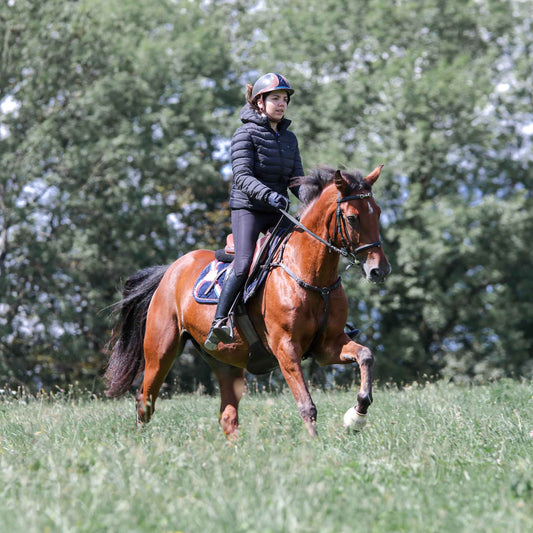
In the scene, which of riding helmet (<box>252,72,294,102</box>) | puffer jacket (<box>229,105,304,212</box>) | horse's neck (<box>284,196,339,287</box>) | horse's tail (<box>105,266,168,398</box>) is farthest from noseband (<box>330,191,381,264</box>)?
horse's tail (<box>105,266,168,398</box>)

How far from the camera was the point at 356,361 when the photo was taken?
6.27m

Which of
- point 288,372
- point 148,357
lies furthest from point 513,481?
point 148,357

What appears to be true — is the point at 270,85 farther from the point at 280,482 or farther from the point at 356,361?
the point at 280,482

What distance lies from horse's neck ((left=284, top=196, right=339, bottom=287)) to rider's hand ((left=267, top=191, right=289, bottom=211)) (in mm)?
223

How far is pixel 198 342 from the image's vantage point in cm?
782

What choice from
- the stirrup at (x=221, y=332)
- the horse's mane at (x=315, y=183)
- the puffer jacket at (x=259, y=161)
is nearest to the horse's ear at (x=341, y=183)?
the horse's mane at (x=315, y=183)

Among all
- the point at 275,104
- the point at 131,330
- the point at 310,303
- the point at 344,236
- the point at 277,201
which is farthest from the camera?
the point at 131,330

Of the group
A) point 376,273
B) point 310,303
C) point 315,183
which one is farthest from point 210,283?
point 376,273

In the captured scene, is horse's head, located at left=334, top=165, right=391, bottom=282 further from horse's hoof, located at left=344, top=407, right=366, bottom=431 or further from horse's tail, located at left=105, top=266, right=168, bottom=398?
horse's tail, located at left=105, top=266, right=168, bottom=398

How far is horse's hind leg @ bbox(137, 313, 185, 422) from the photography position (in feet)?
26.1

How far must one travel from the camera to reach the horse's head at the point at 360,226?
19.6 feet

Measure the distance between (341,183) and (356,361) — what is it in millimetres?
1529

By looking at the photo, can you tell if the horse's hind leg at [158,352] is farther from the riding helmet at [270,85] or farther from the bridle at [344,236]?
the riding helmet at [270,85]

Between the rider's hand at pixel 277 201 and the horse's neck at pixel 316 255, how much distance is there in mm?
223
